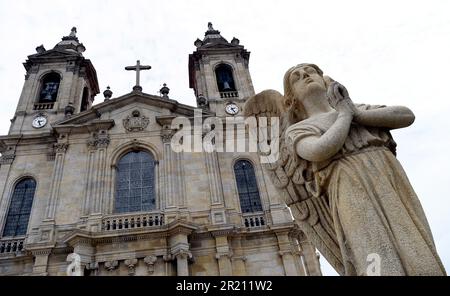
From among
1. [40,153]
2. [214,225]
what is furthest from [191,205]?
[40,153]

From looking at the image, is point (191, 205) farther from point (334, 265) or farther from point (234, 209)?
point (334, 265)

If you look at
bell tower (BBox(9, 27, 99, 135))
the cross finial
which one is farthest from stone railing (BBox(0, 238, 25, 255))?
the cross finial

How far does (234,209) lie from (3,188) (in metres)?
9.27

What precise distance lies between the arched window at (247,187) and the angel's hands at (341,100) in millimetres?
11376

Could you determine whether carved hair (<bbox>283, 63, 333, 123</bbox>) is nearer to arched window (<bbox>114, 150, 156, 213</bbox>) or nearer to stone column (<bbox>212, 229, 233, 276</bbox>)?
stone column (<bbox>212, 229, 233, 276</bbox>)

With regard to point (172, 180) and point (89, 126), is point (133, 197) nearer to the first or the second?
point (172, 180)

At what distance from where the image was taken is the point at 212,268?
11.8m

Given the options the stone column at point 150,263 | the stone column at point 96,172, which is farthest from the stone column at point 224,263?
the stone column at point 96,172

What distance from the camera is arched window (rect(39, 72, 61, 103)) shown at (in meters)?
19.1

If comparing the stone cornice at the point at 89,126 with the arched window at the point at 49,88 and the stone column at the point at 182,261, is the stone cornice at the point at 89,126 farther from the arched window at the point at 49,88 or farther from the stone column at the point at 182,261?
the stone column at the point at 182,261

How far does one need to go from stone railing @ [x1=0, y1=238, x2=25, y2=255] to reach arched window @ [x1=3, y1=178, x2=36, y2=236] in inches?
19.0

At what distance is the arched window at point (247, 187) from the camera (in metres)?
14.2

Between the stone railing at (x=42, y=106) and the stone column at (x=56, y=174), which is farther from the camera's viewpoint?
the stone railing at (x=42, y=106)

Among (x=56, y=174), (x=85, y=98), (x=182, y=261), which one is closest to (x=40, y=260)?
(x=56, y=174)
